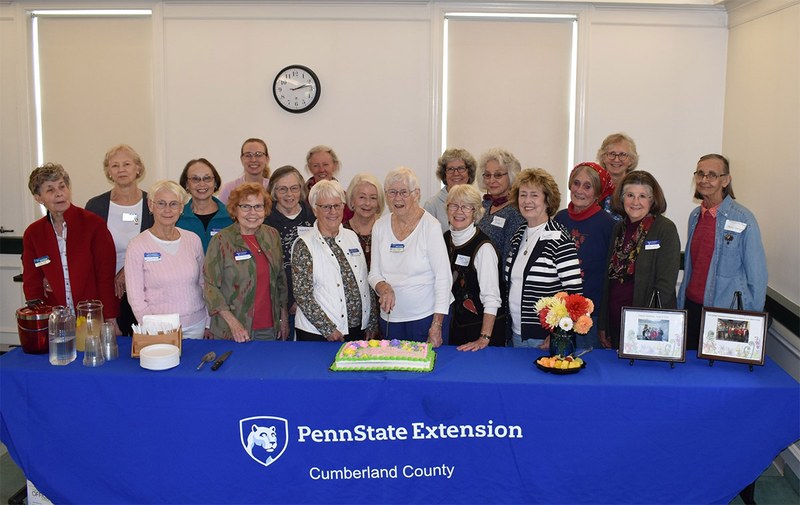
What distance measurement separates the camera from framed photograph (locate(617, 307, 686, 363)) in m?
2.85

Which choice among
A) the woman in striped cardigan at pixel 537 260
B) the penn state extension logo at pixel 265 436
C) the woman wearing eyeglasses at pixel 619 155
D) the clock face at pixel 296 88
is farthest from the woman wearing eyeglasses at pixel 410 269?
the clock face at pixel 296 88

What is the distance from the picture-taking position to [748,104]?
4738 mm

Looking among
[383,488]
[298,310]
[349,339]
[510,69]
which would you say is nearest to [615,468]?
[383,488]

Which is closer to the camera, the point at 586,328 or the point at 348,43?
the point at 586,328

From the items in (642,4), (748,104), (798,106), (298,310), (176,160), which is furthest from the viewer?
(176,160)

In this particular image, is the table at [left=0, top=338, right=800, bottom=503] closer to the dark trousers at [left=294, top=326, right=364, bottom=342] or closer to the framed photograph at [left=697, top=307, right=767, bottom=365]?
the framed photograph at [left=697, top=307, right=767, bottom=365]

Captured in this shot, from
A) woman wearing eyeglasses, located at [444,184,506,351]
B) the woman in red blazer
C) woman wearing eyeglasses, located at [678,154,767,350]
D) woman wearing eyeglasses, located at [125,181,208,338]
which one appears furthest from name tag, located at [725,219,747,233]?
the woman in red blazer

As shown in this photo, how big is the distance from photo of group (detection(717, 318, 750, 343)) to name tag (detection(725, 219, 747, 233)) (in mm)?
685

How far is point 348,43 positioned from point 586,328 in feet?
11.6

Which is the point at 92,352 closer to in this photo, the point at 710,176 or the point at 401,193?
the point at 401,193

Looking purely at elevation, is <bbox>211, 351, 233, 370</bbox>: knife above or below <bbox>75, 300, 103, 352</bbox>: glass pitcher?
below

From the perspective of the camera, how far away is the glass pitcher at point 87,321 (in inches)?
117

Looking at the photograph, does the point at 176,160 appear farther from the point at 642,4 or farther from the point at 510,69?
the point at 642,4

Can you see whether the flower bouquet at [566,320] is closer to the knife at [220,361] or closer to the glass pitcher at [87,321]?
the knife at [220,361]
